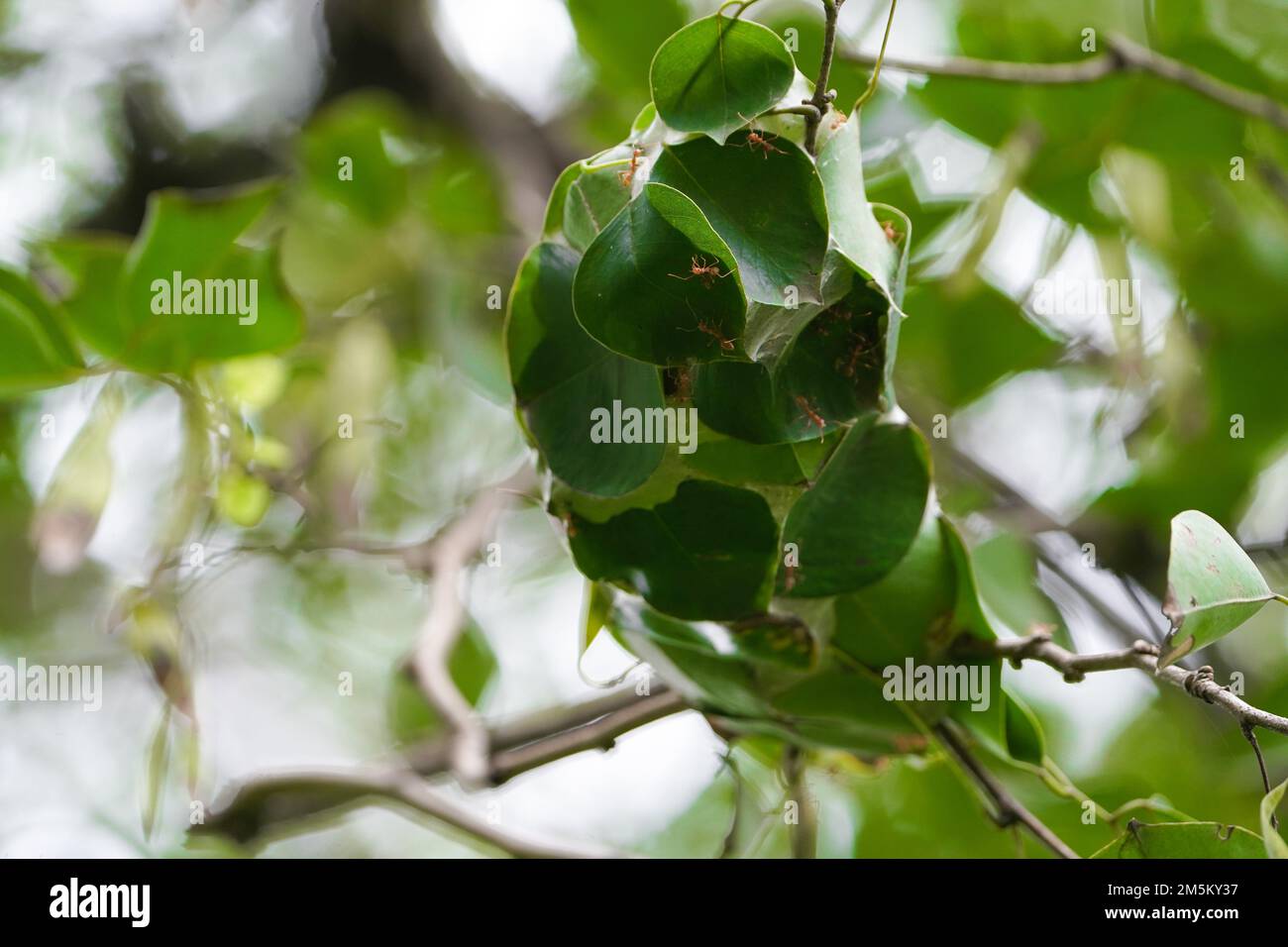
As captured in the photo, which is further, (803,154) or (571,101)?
(571,101)

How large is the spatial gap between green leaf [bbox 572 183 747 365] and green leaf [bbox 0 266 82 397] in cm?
50

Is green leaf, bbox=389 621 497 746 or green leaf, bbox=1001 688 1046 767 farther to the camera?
green leaf, bbox=389 621 497 746

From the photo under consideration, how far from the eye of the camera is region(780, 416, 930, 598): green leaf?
44 cm

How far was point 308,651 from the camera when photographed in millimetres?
1492

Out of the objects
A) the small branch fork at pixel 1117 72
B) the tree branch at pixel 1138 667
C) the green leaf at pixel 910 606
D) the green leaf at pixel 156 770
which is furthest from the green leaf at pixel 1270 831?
the green leaf at pixel 156 770

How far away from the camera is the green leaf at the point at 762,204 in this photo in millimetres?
354

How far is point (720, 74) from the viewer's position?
1.17 feet

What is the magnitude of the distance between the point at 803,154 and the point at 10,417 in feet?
3.39

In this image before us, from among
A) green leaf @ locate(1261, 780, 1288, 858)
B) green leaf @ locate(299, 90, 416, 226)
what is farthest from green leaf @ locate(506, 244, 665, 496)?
green leaf @ locate(299, 90, 416, 226)

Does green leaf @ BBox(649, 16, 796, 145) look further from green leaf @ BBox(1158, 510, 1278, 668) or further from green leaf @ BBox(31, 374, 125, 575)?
green leaf @ BBox(31, 374, 125, 575)

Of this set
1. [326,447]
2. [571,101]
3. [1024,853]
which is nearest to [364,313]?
[326,447]

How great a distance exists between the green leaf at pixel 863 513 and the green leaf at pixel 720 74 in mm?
138

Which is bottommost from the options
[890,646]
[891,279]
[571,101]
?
[890,646]
